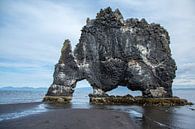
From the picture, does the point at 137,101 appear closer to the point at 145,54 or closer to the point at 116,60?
the point at 116,60

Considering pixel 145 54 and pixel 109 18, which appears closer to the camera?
pixel 145 54

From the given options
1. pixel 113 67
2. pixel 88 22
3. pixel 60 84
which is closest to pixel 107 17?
pixel 88 22

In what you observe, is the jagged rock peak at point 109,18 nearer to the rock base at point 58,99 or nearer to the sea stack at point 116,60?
the sea stack at point 116,60

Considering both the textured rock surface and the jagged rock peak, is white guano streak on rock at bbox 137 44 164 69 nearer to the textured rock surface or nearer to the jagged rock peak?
the textured rock surface

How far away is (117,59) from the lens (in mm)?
70062

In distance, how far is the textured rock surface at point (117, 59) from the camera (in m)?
68.9

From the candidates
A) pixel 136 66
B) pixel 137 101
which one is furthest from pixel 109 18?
pixel 137 101

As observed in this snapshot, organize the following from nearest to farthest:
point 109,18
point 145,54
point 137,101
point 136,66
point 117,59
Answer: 1. point 137,101
2. point 136,66
3. point 117,59
4. point 145,54
5. point 109,18

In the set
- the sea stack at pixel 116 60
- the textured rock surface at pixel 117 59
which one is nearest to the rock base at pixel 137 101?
the sea stack at pixel 116 60

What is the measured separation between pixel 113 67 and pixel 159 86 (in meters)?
11.8

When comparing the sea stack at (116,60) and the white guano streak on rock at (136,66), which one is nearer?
the white guano streak on rock at (136,66)

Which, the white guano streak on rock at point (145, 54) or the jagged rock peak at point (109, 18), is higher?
the jagged rock peak at point (109, 18)

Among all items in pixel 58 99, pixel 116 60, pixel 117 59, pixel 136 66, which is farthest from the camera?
pixel 117 59

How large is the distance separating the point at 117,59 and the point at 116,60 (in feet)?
1.30
